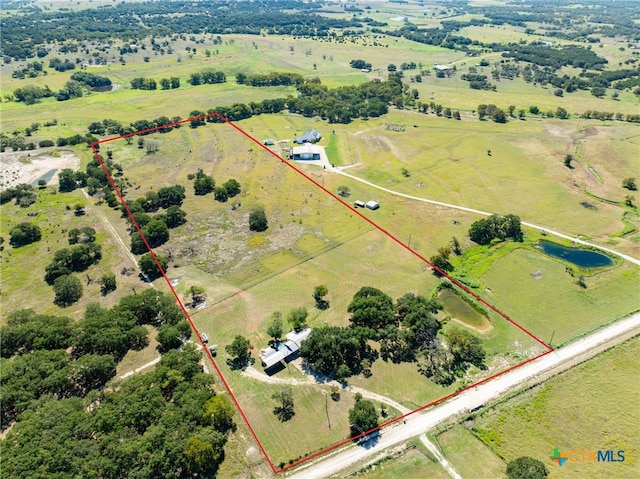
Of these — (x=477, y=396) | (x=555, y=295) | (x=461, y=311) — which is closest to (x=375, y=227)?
(x=461, y=311)

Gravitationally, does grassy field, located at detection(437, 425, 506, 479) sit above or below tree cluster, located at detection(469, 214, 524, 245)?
below

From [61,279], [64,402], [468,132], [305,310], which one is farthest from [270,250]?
[468,132]

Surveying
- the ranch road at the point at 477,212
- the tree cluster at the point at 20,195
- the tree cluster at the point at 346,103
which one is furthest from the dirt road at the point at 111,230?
the tree cluster at the point at 346,103

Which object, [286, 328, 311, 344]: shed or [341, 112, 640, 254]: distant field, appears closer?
[286, 328, 311, 344]: shed

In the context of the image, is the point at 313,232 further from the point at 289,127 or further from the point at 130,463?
the point at 289,127

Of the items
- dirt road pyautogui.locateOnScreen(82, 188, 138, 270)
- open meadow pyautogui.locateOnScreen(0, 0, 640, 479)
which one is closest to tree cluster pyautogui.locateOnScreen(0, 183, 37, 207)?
open meadow pyautogui.locateOnScreen(0, 0, 640, 479)

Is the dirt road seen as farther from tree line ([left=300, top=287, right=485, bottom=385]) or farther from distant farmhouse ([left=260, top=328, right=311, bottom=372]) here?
tree line ([left=300, top=287, right=485, bottom=385])

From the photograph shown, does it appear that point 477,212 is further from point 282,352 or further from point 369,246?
point 282,352
